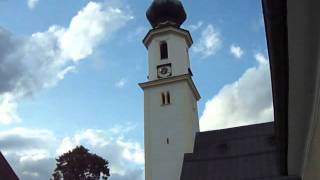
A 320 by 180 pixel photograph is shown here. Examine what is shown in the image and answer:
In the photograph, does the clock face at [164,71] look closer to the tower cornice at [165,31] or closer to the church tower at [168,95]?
the church tower at [168,95]

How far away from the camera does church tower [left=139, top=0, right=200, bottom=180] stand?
2559cm

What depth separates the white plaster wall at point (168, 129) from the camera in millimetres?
25281

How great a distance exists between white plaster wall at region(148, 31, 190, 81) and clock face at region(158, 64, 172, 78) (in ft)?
0.89

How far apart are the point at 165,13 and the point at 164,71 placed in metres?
5.01

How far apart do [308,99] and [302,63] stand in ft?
2.34

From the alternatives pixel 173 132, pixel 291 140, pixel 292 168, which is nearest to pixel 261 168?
pixel 173 132

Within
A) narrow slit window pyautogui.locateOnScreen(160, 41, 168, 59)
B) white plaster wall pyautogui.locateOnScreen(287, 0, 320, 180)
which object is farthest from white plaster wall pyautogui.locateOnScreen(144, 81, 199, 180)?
white plaster wall pyautogui.locateOnScreen(287, 0, 320, 180)

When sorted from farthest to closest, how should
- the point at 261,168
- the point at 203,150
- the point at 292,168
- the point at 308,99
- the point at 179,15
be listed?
the point at 179,15
the point at 203,150
the point at 261,168
the point at 292,168
the point at 308,99

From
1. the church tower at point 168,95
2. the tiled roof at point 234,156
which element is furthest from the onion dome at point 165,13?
the tiled roof at point 234,156

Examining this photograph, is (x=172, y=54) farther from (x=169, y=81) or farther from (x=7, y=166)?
(x=7, y=166)

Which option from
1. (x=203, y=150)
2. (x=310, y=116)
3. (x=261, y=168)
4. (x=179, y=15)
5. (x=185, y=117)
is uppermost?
(x=179, y=15)

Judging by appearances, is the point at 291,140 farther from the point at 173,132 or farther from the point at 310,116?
the point at 173,132

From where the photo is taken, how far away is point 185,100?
2697 cm

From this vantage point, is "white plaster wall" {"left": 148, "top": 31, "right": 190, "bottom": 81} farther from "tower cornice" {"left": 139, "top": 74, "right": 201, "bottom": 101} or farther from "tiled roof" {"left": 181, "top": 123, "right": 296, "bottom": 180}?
"tiled roof" {"left": 181, "top": 123, "right": 296, "bottom": 180}
